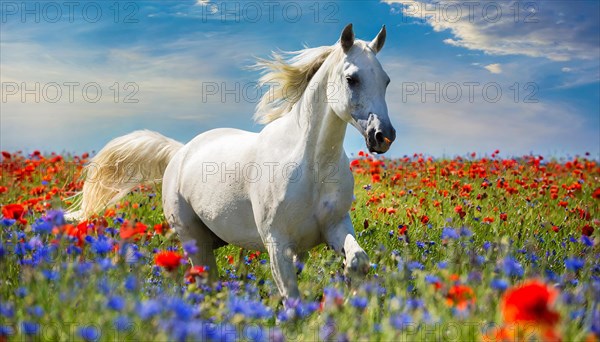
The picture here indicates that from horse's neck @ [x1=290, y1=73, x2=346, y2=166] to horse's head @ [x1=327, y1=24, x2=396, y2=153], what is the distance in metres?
0.11

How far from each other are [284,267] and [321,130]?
1.04 m

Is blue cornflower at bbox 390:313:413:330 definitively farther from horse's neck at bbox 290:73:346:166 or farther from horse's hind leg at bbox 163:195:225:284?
horse's hind leg at bbox 163:195:225:284

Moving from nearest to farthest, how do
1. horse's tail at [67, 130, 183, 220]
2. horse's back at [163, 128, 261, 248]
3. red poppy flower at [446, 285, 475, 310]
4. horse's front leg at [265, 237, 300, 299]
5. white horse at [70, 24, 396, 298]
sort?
1. red poppy flower at [446, 285, 475, 310]
2. white horse at [70, 24, 396, 298]
3. horse's front leg at [265, 237, 300, 299]
4. horse's back at [163, 128, 261, 248]
5. horse's tail at [67, 130, 183, 220]

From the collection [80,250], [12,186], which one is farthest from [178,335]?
[12,186]

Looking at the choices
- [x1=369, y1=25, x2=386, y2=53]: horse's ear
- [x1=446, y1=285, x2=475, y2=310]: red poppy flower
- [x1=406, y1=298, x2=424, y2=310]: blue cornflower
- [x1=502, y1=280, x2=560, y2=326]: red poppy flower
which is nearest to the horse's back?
[x1=369, y1=25, x2=386, y2=53]: horse's ear

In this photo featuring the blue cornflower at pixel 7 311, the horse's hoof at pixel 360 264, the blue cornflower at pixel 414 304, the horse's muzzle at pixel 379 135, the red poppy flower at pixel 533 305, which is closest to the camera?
the red poppy flower at pixel 533 305

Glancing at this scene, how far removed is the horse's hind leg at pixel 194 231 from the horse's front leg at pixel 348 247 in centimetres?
174

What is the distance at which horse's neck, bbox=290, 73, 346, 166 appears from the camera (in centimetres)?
420

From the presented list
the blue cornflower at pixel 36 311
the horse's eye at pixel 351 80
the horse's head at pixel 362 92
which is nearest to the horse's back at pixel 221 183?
the horse's head at pixel 362 92

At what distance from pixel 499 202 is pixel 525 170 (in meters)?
3.69

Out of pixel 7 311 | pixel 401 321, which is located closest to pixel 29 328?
pixel 7 311

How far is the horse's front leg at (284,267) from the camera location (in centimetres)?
416

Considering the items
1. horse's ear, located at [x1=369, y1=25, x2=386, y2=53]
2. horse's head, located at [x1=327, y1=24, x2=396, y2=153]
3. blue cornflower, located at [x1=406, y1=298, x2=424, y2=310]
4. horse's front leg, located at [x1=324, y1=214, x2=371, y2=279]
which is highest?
horse's ear, located at [x1=369, y1=25, x2=386, y2=53]

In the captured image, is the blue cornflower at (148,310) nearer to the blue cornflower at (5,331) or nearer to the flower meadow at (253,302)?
the flower meadow at (253,302)
